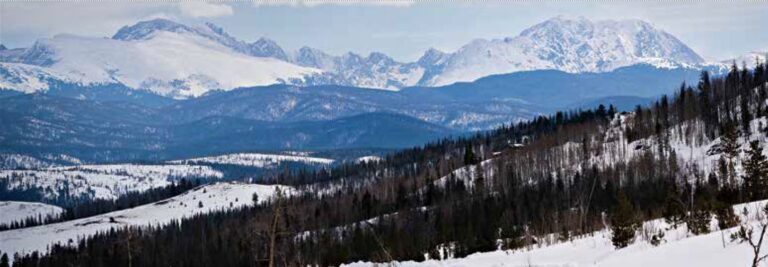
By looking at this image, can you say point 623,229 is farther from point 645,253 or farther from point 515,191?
point 515,191

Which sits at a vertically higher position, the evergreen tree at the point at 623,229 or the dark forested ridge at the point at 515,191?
the evergreen tree at the point at 623,229

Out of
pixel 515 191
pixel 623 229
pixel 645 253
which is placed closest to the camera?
pixel 645 253

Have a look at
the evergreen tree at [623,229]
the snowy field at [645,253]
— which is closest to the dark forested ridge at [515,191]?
A: the snowy field at [645,253]

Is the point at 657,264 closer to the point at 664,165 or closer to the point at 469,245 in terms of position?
the point at 469,245

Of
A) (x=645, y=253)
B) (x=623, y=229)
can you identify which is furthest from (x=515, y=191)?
(x=645, y=253)

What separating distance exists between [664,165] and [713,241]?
11836cm

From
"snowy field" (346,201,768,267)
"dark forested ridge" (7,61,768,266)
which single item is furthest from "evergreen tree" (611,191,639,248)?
"dark forested ridge" (7,61,768,266)

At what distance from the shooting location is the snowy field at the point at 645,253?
24.3 meters

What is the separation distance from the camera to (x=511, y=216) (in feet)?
355

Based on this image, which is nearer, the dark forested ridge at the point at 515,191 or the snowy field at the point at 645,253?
the snowy field at the point at 645,253

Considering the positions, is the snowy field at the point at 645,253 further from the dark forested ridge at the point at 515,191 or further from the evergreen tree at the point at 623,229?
the dark forested ridge at the point at 515,191

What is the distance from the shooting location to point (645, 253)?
2858cm

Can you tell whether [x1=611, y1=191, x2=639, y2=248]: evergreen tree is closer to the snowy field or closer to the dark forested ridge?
the snowy field

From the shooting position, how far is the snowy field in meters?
24.3
